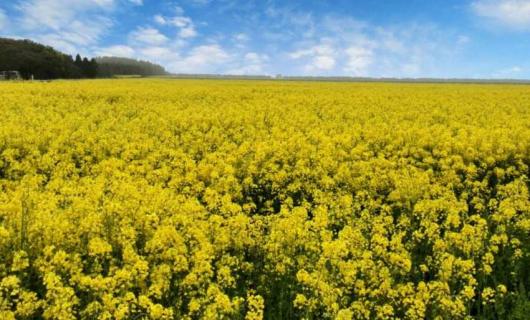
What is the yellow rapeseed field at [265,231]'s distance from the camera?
535cm

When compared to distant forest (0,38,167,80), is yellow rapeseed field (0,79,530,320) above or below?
below

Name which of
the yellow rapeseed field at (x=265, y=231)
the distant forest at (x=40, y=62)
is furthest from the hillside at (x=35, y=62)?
the yellow rapeseed field at (x=265, y=231)

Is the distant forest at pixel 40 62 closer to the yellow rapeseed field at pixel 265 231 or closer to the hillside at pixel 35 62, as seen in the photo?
the hillside at pixel 35 62

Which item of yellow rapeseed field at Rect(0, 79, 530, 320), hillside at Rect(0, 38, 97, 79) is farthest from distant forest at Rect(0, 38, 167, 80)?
yellow rapeseed field at Rect(0, 79, 530, 320)

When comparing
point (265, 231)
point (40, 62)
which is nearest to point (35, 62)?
point (40, 62)

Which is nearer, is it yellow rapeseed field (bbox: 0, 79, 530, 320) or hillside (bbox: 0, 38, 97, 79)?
yellow rapeseed field (bbox: 0, 79, 530, 320)

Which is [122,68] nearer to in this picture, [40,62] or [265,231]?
[40,62]

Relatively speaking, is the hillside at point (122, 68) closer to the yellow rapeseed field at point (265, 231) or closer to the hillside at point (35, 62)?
the hillside at point (35, 62)

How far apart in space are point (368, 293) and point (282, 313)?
1.09 metres

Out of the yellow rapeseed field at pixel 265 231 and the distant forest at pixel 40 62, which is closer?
the yellow rapeseed field at pixel 265 231

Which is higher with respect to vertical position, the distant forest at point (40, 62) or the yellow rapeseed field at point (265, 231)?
the distant forest at point (40, 62)

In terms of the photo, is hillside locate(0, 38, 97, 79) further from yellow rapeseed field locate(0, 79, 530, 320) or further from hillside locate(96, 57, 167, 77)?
yellow rapeseed field locate(0, 79, 530, 320)

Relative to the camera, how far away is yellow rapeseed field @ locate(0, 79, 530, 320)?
5348mm

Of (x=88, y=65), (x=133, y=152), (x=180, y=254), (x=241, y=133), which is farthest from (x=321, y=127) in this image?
(x=88, y=65)
